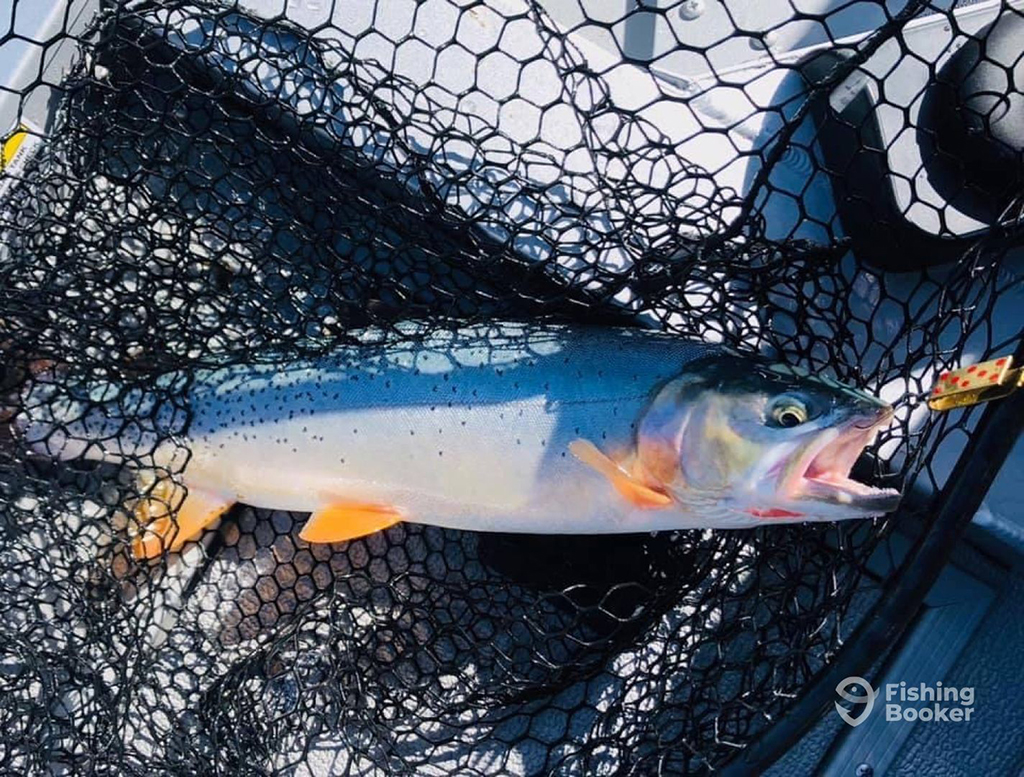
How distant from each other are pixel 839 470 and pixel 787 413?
121 mm

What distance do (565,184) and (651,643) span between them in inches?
37.1

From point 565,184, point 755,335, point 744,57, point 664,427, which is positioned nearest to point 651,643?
point 664,427

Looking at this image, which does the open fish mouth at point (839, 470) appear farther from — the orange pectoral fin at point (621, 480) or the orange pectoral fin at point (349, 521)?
the orange pectoral fin at point (349, 521)

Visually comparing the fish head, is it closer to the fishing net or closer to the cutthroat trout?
the cutthroat trout

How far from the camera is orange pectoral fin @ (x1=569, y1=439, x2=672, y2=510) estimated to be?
1538 mm

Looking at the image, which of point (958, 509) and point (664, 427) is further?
point (664, 427)

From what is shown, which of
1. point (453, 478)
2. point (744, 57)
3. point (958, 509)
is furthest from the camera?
point (744, 57)

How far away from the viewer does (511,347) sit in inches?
67.5

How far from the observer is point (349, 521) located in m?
1.74

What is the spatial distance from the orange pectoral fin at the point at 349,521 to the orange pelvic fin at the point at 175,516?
24 centimetres

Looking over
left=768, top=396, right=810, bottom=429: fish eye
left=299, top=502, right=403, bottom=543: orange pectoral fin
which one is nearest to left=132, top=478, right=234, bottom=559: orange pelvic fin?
left=299, top=502, right=403, bottom=543: orange pectoral fin

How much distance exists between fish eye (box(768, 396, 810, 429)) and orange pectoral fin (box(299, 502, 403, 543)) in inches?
28.4

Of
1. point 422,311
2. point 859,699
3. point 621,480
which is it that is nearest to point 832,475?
point 621,480

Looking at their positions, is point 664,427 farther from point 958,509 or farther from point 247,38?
point 247,38
